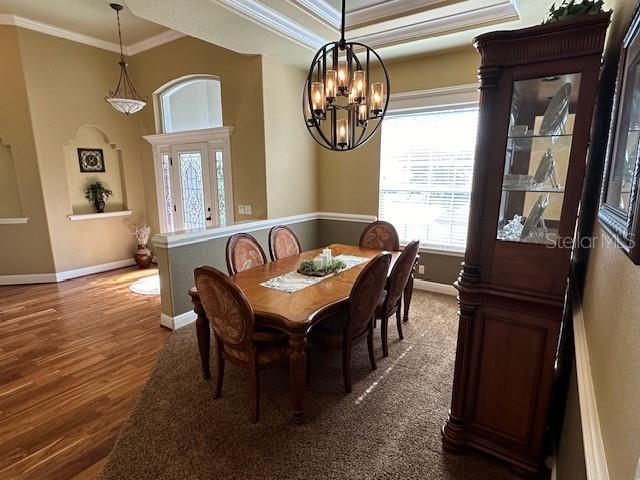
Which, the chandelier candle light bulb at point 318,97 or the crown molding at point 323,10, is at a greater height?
the crown molding at point 323,10

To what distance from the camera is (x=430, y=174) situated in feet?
14.0

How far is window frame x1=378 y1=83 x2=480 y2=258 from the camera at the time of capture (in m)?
3.82

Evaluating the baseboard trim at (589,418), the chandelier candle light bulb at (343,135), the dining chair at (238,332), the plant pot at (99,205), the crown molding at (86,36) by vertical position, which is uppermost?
the crown molding at (86,36)

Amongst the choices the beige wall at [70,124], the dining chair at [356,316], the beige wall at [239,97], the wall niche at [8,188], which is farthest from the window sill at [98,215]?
the dining chair at [356,316]

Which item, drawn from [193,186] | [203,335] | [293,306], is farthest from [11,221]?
[293,306]

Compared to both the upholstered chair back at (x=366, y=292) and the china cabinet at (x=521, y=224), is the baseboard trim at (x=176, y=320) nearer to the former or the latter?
the upholstered chair back at (x=366, y=292)

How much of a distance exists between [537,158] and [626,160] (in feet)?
2.42

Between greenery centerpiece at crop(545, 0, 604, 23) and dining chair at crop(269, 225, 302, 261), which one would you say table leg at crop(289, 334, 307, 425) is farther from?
greenery centerpiece at crop(545, 0, 604, 23)

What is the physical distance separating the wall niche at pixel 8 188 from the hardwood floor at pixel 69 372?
3.79ft

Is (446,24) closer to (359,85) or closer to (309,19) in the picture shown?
(309,19)

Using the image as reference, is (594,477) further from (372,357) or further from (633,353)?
(372,357)

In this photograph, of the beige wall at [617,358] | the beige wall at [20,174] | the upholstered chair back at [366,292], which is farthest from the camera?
the beige wall at [20,174]

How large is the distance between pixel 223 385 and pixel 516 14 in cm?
405

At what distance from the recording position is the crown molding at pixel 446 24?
10.1ft
